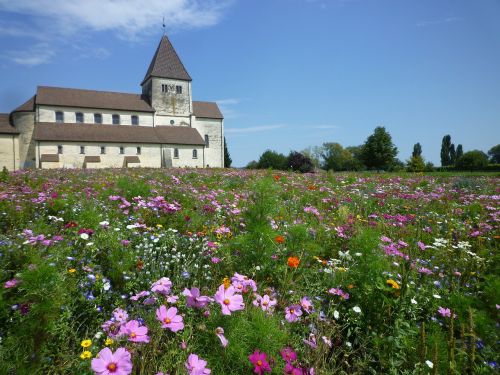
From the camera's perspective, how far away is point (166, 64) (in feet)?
147

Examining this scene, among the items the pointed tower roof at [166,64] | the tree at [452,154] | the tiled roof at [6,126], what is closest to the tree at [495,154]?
the tree at [452,154]

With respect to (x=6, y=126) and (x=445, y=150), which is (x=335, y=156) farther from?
(x=6, y=126)

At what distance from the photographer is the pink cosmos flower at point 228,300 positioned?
58.1 inches

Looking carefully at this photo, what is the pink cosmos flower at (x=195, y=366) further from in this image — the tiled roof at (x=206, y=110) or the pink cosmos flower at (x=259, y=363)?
the tiled roof at (x=206, y=110)

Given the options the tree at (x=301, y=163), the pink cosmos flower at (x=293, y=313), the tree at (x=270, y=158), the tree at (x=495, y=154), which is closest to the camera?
the pink cosmos flower at (x=293, y=313)

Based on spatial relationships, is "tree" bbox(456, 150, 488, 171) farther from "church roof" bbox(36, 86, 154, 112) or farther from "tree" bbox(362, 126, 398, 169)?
"church roof" bbox(36, 86, 154, 112)

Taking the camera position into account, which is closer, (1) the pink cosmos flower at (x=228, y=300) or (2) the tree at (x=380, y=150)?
(1) the pink cosmos flower at (x=228, y=300)

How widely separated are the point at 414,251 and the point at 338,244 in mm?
785

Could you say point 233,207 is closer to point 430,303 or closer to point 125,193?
point 125,193

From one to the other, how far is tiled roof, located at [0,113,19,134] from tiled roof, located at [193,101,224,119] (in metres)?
23.2

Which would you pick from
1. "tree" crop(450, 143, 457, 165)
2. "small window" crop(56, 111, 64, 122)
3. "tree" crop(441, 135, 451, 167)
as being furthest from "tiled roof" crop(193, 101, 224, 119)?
"tree" crop(450, 143, 457, 165)

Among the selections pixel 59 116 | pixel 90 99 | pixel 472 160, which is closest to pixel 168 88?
pixel 90 99

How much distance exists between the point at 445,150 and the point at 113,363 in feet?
336

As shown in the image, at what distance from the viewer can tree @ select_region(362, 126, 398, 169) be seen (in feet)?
185
